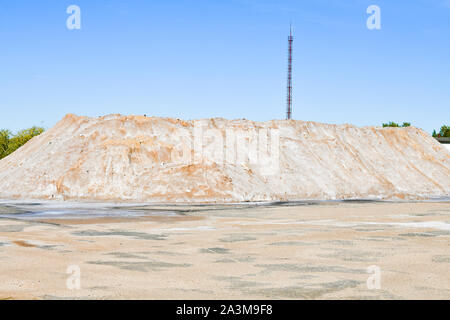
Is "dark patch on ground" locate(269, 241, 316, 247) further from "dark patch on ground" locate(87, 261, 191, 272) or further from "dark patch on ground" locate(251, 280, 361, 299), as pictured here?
"dark patch on ground" locate(251, 280, 361, 299)

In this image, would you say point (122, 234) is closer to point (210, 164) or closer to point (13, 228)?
point (13, 228)

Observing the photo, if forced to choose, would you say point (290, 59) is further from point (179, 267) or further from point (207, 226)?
point (179, 267)

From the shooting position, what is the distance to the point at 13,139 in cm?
9050

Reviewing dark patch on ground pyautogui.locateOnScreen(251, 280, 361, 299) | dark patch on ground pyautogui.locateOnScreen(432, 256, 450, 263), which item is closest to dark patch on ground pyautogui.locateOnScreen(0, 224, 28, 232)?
dark patch on ground pyautogui.locateOnScreen(251, 280, 361, 299)

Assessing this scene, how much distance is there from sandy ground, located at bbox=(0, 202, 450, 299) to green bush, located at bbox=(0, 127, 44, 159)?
68.9 m

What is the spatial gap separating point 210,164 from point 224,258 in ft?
89.1

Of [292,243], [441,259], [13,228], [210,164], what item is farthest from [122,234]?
[210,164]

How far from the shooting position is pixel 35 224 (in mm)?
20719

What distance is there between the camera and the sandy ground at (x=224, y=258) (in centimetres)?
970

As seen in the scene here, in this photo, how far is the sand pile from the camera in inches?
1537

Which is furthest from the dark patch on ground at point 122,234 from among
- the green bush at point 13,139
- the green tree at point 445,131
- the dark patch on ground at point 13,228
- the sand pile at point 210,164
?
the green tree at point 445,131

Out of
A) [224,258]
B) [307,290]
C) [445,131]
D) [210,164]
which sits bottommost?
[224,258]

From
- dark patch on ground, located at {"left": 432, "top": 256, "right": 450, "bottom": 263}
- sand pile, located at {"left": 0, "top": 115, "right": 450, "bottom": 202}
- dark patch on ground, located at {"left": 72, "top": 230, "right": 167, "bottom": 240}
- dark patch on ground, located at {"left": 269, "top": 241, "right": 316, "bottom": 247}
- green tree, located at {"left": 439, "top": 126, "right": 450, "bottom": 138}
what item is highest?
green tree, located at {"left": 439, "top": 126, "right": 450, "bottom": 138}
